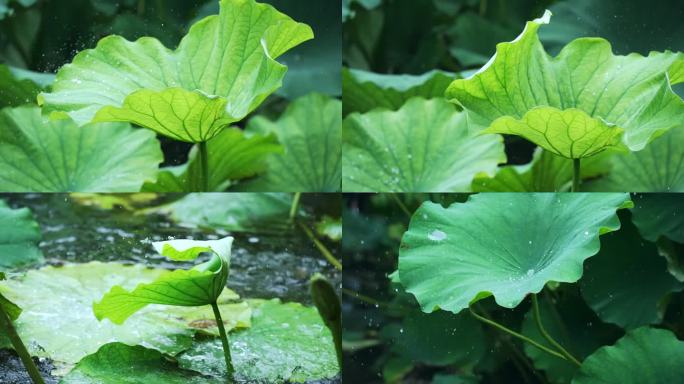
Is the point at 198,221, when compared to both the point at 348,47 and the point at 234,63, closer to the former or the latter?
the point at 234,63

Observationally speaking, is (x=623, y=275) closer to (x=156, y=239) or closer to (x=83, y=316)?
(x=156, y=239)

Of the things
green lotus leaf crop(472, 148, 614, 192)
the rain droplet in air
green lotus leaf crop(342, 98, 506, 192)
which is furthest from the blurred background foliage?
the rain droplet in air

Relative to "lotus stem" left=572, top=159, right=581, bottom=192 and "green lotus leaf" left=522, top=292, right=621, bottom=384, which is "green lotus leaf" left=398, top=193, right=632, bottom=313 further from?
"green lotus leaf" left=522, top=292, right=621, bottom=384

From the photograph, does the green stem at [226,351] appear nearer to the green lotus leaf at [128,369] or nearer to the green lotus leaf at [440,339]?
the green lotus leaf at [128,369]

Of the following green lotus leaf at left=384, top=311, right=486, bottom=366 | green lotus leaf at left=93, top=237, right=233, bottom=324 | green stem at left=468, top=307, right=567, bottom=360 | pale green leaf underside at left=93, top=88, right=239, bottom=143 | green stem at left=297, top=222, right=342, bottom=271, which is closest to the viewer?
green lotus leaf at left=93, top=237, right=233, bottom=324

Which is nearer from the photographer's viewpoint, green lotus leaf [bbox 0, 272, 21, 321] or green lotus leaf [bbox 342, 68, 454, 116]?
green lotus leaf [bbox 0, 272, 21, 321]

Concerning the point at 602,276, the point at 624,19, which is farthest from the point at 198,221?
the point at 624,19
